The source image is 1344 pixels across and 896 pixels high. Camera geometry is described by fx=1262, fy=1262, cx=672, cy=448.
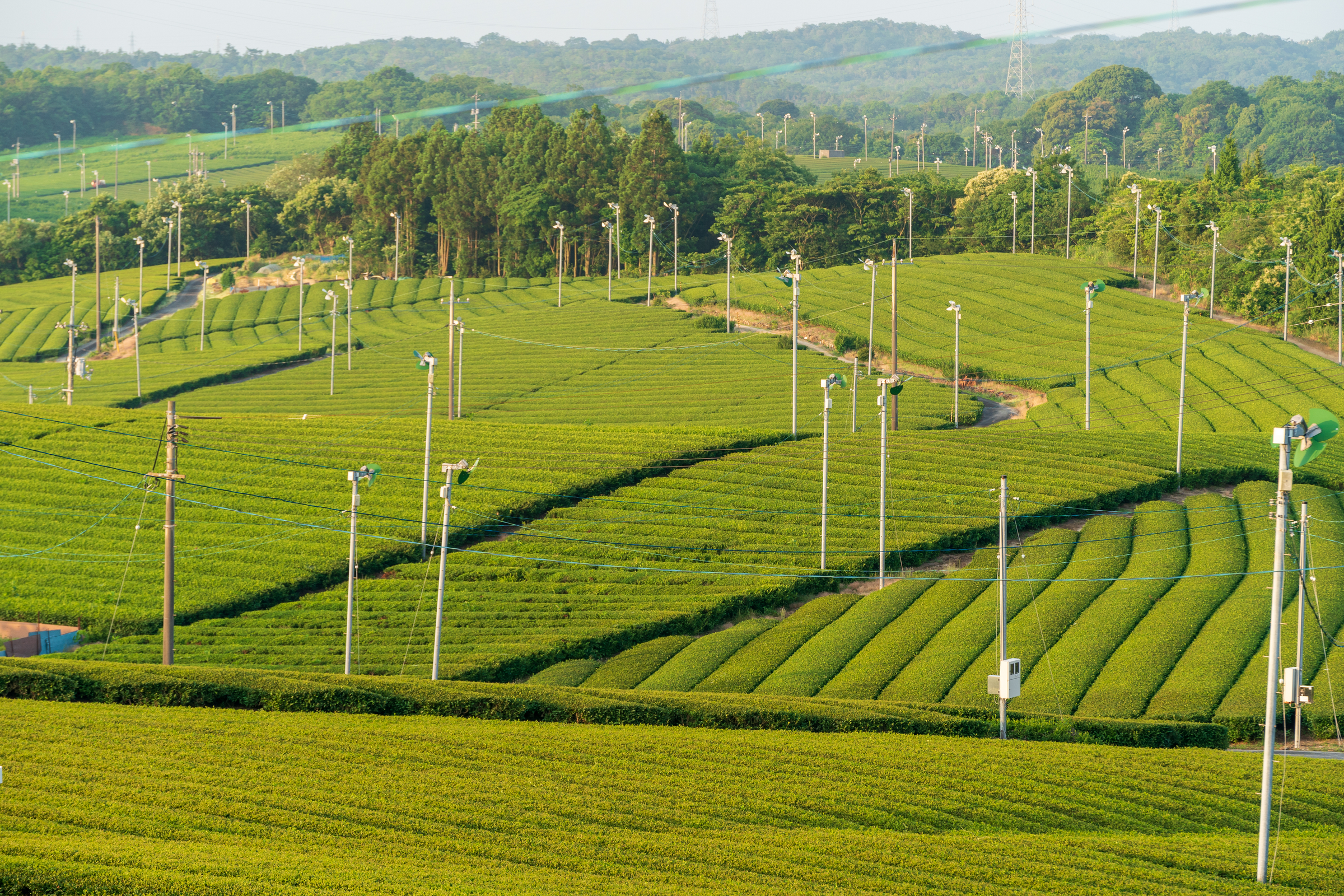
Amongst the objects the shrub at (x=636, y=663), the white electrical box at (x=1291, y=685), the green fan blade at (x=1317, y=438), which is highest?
the green fan blade at (x=1317, y=438)

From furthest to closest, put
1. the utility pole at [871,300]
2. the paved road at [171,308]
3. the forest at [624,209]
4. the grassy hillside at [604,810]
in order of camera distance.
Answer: the forest at [624,209] < the paved road at [171,308] < the utility pole at [871,300] < the grassy hillside at [604,810]

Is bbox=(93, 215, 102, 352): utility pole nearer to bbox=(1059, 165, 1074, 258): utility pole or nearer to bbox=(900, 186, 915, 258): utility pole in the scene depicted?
bbox=(900, 186, 915, 258): utility pole

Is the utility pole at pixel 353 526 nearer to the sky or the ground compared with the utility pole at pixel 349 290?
nearer to the ground

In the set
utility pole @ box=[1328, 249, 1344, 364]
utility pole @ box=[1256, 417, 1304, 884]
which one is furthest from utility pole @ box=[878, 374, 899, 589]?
utility pole @ box=[1328, 249, 1344, 364]

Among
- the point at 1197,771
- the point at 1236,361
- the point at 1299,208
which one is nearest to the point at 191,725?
the point at 1197,771

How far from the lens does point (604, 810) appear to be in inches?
861

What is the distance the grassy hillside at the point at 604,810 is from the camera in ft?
59.9

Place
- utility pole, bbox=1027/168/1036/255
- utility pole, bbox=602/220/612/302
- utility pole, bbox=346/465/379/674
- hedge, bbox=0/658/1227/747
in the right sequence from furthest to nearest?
1. utility pole, bbox=1027/168/1036/255
2. utility pole, bbox=602/220/612/302
3. utility pole, bbox=346/465/379/674
4. hedge, bbox=0/658/1227/747

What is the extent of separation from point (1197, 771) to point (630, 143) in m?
128

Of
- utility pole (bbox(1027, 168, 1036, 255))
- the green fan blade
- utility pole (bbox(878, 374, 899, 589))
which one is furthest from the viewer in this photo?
utility pole (bbox(1027, 168, 1036, 255))

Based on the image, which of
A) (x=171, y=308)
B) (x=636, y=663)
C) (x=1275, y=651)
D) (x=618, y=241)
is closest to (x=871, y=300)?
(x=618, y=241)

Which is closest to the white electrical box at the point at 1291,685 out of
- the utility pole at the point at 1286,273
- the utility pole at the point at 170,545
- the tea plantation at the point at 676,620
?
the tea plantation at the point at 676,620

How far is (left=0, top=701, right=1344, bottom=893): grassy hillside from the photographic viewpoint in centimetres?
1825

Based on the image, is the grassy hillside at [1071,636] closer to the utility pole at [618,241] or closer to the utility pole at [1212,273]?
the utility pole at [1212,273]
